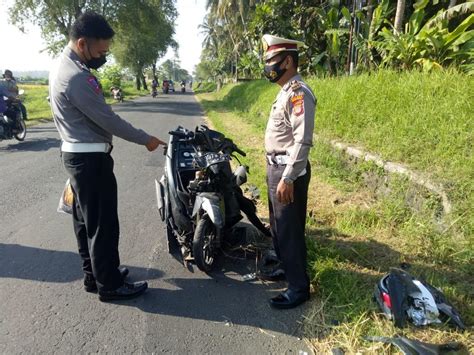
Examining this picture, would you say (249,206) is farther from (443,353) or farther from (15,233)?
(15,233)

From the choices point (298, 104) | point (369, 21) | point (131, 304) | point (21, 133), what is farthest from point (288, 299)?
point (369, 21)

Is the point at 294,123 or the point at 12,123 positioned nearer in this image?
the point at 294,123

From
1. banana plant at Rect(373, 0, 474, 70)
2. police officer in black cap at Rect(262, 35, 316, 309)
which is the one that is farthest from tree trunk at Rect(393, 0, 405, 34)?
police officer in black cap at Rect(262, 35, 316, 309)

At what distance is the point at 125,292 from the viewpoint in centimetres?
284

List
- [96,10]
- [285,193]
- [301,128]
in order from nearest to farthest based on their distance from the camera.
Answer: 1. [301,128]
2. [285,193]
3. [96,10]

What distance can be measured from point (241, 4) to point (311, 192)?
22.3 meters

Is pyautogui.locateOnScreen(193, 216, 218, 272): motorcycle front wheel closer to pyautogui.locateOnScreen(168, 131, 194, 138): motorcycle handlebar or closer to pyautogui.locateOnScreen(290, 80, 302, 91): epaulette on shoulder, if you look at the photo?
pyautogui.locateOnScreen(168, 131, 194, 138): motorcycle handlebar

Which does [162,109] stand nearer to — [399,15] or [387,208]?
[399,15]

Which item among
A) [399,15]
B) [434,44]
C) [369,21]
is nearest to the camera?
[434,44]

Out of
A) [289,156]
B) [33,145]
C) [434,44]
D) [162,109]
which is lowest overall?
[162,109]

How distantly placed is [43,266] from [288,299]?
87.4 inches

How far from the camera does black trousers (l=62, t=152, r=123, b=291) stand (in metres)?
2.59

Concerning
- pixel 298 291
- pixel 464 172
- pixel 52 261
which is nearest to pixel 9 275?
pixel 52 261

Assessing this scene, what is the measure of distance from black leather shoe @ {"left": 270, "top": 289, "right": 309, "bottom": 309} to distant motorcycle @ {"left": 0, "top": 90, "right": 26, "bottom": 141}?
25.5ft
